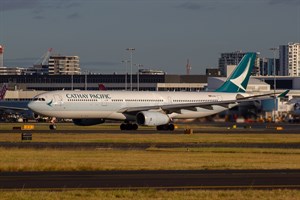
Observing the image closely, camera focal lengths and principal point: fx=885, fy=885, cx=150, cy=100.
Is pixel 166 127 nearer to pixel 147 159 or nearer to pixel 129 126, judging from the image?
pixel 129 126

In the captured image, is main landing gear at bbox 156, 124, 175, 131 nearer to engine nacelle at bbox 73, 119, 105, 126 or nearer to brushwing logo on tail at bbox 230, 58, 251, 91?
engine nacelle at bbox 73, 119, 105, 126

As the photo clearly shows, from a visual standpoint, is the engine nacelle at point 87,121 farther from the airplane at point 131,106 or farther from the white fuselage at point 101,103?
the white fuselage at point 101,103

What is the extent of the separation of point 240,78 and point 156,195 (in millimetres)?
79114

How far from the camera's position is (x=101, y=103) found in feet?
300

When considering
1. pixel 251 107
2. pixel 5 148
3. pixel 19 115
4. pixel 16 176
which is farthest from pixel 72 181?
pixel 19 115

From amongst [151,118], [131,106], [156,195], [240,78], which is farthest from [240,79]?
[156,195]

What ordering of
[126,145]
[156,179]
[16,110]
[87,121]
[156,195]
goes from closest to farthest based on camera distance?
1. [156,195]
2. [156,179]
3. [126,145]
4. [87,121]
5. [16,110]

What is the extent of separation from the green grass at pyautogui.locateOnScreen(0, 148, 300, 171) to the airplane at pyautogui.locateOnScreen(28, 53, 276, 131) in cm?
3253

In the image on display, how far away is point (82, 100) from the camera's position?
90188 millimetres

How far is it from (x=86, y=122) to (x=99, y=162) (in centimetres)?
5100

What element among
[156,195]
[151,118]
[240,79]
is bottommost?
[151,118]

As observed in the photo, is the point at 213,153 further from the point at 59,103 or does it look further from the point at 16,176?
the point at 59,103

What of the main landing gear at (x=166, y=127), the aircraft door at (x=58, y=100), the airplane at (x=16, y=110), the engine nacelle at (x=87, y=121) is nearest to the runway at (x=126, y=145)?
the aircraft door at (x=58, y=100)

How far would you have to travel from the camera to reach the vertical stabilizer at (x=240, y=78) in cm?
10650
